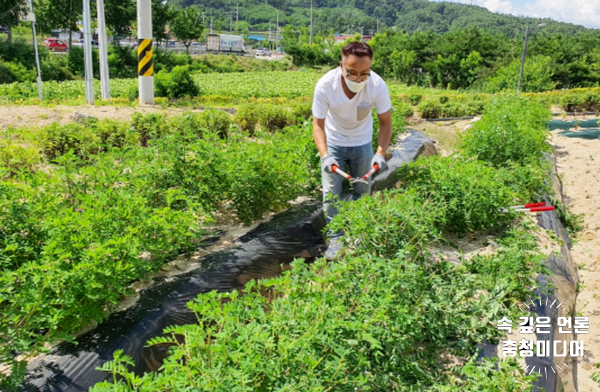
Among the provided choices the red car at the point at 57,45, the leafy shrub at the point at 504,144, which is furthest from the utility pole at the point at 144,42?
the red car at the point at 57,45

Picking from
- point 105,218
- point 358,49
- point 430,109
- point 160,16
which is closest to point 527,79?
point 430,109

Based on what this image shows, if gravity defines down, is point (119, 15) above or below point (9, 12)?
above

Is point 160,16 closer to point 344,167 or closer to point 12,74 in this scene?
point 12,74

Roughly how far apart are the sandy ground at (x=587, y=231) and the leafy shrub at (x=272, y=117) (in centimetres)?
518

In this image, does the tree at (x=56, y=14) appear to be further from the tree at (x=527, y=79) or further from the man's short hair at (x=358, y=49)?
the man's short hair at (x=358, y=49)

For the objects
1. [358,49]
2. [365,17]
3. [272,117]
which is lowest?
[272,117]

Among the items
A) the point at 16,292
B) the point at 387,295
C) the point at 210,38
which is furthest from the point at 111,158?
the point at 210,38

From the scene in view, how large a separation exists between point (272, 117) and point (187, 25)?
39.7m

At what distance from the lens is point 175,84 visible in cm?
1564

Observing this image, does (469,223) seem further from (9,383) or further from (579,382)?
(9,383)

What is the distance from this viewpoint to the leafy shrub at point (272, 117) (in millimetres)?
9305

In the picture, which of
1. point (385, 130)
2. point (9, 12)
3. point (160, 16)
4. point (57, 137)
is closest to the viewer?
point (385, 130)

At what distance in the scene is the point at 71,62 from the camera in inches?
1275

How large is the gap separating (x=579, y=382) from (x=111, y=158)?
3600 millimetres
